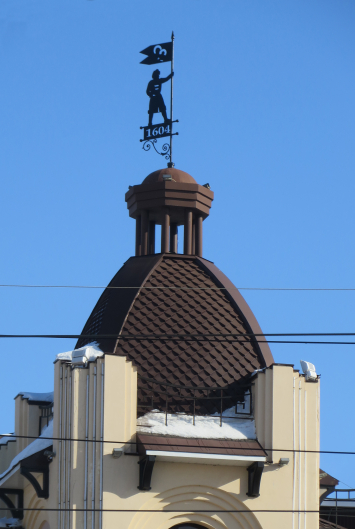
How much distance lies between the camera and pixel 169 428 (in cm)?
2370

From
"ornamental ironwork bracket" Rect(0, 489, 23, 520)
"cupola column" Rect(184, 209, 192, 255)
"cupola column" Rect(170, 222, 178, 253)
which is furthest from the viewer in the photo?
"cupola column" Rect(170, 222, 178, 253)

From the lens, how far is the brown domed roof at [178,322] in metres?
25.0

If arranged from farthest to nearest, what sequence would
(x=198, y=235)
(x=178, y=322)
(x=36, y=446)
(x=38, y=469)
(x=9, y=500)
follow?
1. (x=198, y=235)
2. (x=178, y=322)
3. (x=9, y=500)
4. (x=36, y=446)
5. (x=38, y=469)

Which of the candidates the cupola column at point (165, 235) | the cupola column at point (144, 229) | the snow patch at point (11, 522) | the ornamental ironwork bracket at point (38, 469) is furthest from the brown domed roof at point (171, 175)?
the snow patch at point (11, 522)

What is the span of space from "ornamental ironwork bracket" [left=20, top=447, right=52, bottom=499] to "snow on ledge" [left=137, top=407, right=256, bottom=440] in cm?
223

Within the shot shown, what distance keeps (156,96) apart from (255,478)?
36.7 ft

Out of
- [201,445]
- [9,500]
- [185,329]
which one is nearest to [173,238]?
[185,329]

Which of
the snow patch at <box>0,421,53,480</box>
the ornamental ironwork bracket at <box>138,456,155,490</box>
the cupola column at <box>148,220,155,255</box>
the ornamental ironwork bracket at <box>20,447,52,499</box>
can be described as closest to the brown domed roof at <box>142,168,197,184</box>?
the cupola column at <box>148,220,155,255</box>

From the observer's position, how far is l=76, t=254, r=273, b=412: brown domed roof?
82.2 feet

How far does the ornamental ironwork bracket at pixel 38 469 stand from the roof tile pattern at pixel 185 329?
9.48ft

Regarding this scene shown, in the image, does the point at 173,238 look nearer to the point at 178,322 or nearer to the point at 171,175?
the point at 171,175

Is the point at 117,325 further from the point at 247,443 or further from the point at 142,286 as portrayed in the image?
the point at 247,443

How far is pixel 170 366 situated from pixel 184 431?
6.05ft

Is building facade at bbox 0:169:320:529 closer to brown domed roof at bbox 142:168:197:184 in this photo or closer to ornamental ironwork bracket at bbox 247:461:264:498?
ornamental ironwork bracket at bbox 247:461:264:498
